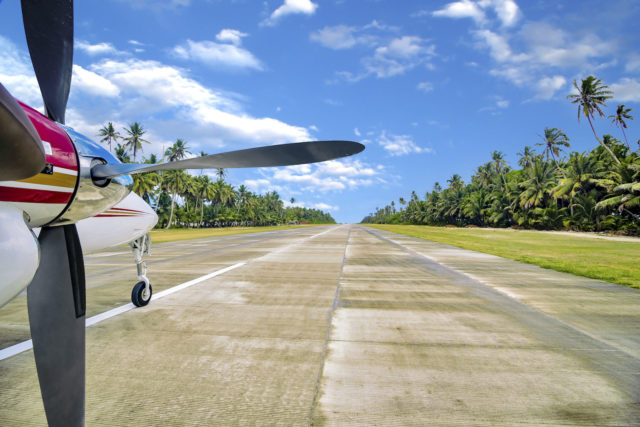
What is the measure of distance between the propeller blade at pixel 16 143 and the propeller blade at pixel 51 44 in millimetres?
2563

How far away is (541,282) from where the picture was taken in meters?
7.79

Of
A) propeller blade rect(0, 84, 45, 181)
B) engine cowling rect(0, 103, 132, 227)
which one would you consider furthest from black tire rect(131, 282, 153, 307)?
propeller blade rect(0, 84, 45, 181)

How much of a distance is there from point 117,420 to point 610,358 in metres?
5.18

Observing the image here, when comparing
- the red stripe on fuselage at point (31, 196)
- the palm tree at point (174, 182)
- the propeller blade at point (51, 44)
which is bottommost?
the red stripe on fuselage at point (31, 196)

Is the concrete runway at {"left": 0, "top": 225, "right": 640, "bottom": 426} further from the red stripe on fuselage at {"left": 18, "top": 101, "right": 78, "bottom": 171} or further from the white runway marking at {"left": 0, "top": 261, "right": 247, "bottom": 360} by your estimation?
the red stripe on fuselage at {"left": 18, "top": 101, "right": 78, "bottom": 171}

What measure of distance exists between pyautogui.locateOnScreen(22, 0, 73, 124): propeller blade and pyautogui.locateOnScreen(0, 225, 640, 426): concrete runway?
2954mm

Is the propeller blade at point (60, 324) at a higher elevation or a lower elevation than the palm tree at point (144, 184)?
lower

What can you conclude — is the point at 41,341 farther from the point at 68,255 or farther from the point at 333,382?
the point at 333,382

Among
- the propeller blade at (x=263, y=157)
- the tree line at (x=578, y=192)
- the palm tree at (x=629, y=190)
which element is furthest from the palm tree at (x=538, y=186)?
the propeller blade at (x=263, y=157)

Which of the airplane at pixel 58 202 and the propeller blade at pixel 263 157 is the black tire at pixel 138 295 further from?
the propeller blade at pixel 263 157

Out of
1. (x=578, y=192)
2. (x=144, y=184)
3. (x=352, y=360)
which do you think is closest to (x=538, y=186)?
(x=578, y=192)

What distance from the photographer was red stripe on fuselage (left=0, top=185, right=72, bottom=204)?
2070mm

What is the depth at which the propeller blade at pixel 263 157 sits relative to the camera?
2828mm

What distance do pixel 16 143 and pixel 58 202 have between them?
1.76 m
